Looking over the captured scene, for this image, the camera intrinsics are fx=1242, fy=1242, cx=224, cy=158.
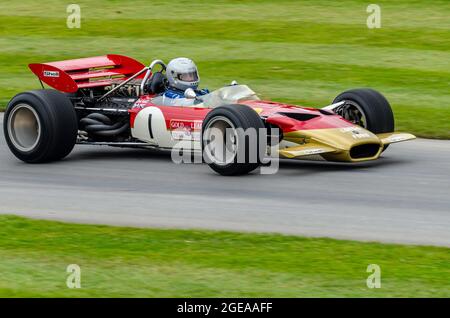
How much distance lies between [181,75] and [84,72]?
1581 mm

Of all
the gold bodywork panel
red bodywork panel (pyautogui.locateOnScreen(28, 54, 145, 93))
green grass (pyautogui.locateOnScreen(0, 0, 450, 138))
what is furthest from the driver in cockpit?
green grass (pyautogui.locateOnScreen(0, 0, 450, 138))

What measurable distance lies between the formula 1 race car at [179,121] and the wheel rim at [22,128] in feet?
0.04

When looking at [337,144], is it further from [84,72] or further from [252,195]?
[84,72]

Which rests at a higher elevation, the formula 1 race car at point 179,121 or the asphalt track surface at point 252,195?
the formula 1 race car at point 179,121

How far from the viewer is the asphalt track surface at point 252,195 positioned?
10914mm

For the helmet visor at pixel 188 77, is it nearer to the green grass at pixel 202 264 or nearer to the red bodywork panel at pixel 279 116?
the red bodywork panel at pixel 279 116

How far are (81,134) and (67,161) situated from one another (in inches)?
23.2

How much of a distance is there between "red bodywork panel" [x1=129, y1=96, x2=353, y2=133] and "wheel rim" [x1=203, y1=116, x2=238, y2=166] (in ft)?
1.70

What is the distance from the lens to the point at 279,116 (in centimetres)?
1362

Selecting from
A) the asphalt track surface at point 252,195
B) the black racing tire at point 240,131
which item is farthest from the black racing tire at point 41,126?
the black racing tire at point 240,131

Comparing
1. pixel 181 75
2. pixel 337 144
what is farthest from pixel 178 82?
pixel 337 144

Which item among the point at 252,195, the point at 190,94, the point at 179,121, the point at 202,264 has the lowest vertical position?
the point at 202,264

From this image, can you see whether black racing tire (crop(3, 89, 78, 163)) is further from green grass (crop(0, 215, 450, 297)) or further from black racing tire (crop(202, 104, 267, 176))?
green grass (crop(0, 215, 450, 297))

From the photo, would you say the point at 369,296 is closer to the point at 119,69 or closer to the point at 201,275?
the point at 201,275
